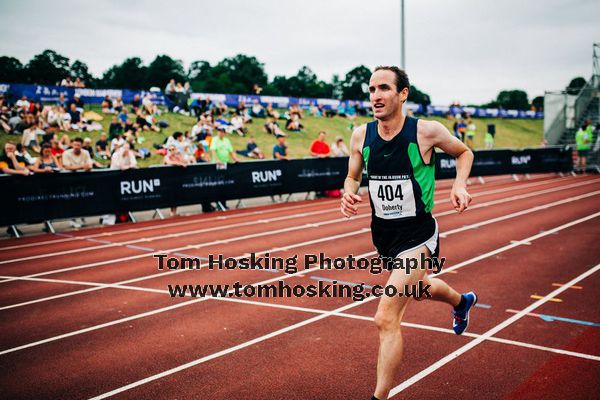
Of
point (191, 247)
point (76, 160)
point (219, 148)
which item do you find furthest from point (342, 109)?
point (191, 247)

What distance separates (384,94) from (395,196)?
74 centimetres

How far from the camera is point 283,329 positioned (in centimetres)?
520

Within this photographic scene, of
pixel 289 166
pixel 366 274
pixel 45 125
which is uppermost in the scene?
pixel 45 125

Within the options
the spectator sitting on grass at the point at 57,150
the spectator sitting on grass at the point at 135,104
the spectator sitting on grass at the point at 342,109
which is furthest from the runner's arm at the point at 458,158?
the spectator sitting on grass at the point at 342,109

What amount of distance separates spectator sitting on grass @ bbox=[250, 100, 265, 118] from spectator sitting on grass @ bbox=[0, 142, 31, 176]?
2446 cm

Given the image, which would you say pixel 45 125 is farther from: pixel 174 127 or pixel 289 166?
pixel 289 166

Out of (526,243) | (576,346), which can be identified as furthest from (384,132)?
(526,243)

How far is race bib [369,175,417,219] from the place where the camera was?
366 cm

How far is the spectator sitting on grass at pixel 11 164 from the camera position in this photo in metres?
11.6

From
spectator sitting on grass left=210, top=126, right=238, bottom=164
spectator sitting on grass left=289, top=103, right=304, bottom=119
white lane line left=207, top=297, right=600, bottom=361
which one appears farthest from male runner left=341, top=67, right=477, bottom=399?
spectator sitting on grass left=289, top=103, right=304, bottom=119

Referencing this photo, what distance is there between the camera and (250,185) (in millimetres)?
15977

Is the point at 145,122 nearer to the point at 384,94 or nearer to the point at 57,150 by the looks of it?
the point at 57,150

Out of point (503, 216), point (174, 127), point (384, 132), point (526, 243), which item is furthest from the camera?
point (174, 127)

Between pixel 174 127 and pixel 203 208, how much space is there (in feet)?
50.4
